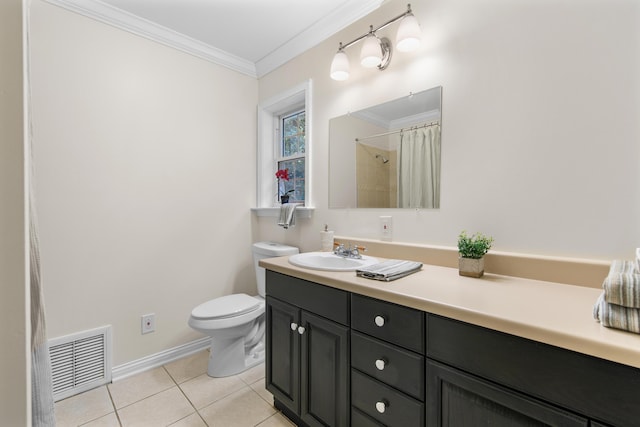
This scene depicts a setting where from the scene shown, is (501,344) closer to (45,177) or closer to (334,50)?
(334,50)

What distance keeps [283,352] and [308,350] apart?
0.68ft

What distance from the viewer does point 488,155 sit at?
1258mm

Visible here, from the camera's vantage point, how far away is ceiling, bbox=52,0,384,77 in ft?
5.68

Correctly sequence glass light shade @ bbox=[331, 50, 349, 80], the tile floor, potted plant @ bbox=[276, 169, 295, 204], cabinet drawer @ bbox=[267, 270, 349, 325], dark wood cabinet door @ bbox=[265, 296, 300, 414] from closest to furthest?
cabinet drawer @ bbox=[267, 270, 349, 325] → dark wood cabinet door @ bbox=[265, 296, 300, 414] → the tile floor → glass light shade @ bbox=[331, 50, 349, 80] → potted plant @ bbox=[276, 169, 295, 204]

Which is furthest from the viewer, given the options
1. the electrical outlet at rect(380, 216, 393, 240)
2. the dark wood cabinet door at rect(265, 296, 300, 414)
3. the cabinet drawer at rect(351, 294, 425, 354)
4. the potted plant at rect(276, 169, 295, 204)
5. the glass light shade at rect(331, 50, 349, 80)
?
the potted plant at rect(276, 169, 295, 204)

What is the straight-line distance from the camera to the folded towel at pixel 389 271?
1111mm

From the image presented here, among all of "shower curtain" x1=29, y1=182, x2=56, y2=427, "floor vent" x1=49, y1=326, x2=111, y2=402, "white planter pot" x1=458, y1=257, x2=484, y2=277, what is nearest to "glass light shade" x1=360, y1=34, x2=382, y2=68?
"white planter pot" x1=458, y1=257, x2=484, y2=277

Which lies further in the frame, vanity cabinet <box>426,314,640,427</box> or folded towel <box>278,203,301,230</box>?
folded towel <box>278,203,301,230</box>

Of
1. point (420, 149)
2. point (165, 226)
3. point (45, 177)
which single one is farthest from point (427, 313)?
point (45, 177)

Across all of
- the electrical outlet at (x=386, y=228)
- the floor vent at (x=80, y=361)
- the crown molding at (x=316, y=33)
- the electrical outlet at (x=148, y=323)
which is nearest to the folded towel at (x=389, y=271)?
the electrical outlet at (x=386, y=228)

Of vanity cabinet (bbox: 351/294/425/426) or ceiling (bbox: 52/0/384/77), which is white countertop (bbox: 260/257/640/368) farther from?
ceiling (bbox: 52/0/384/77)

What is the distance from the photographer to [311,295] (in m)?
1.27

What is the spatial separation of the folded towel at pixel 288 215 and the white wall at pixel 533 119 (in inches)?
31.2

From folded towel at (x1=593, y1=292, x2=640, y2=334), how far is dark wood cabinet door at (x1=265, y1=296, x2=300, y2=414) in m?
1.06
